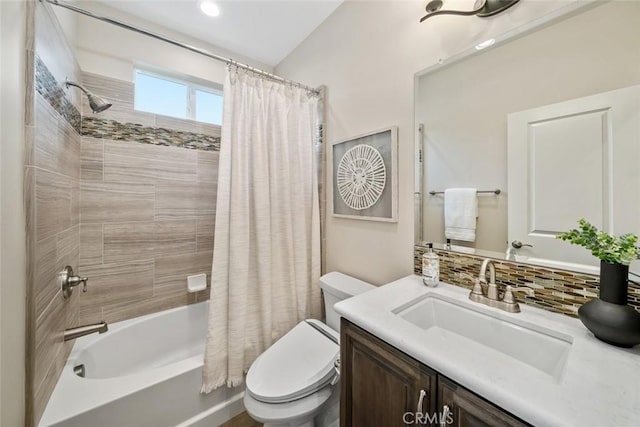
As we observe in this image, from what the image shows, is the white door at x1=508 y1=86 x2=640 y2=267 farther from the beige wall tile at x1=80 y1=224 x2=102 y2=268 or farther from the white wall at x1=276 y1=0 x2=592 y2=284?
the beige wall tile at x1=80 y1=224 x2=102 y2=268

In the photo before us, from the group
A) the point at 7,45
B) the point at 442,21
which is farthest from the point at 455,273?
the point at 7,45

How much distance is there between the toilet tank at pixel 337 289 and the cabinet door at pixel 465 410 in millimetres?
762

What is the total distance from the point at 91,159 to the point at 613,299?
257 cm

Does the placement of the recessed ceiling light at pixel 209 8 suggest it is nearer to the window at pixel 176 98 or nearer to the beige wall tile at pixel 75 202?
the window at pixel 176 98

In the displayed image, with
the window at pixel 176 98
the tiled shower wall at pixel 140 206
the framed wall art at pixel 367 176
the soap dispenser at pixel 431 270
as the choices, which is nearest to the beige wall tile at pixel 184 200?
the tiled shower wall at pixel 140 206

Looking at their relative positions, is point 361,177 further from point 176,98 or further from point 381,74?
point 176,98

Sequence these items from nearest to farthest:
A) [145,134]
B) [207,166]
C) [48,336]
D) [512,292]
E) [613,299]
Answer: [613,299], [512,292], [48,336], [145,134], [207,166]

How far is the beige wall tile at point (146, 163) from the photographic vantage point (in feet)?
5.37

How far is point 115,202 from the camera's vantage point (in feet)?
5.41

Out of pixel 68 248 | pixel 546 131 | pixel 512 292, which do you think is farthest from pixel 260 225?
pixel 546 131

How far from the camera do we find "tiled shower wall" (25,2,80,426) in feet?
2.84

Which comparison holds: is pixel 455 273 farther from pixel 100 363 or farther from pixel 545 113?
pixel 100 363

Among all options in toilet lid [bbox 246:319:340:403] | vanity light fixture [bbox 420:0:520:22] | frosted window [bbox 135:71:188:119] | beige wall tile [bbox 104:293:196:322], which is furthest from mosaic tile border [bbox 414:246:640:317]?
frosted window [bbox 135:71:188:119]

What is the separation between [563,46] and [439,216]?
75 cm
